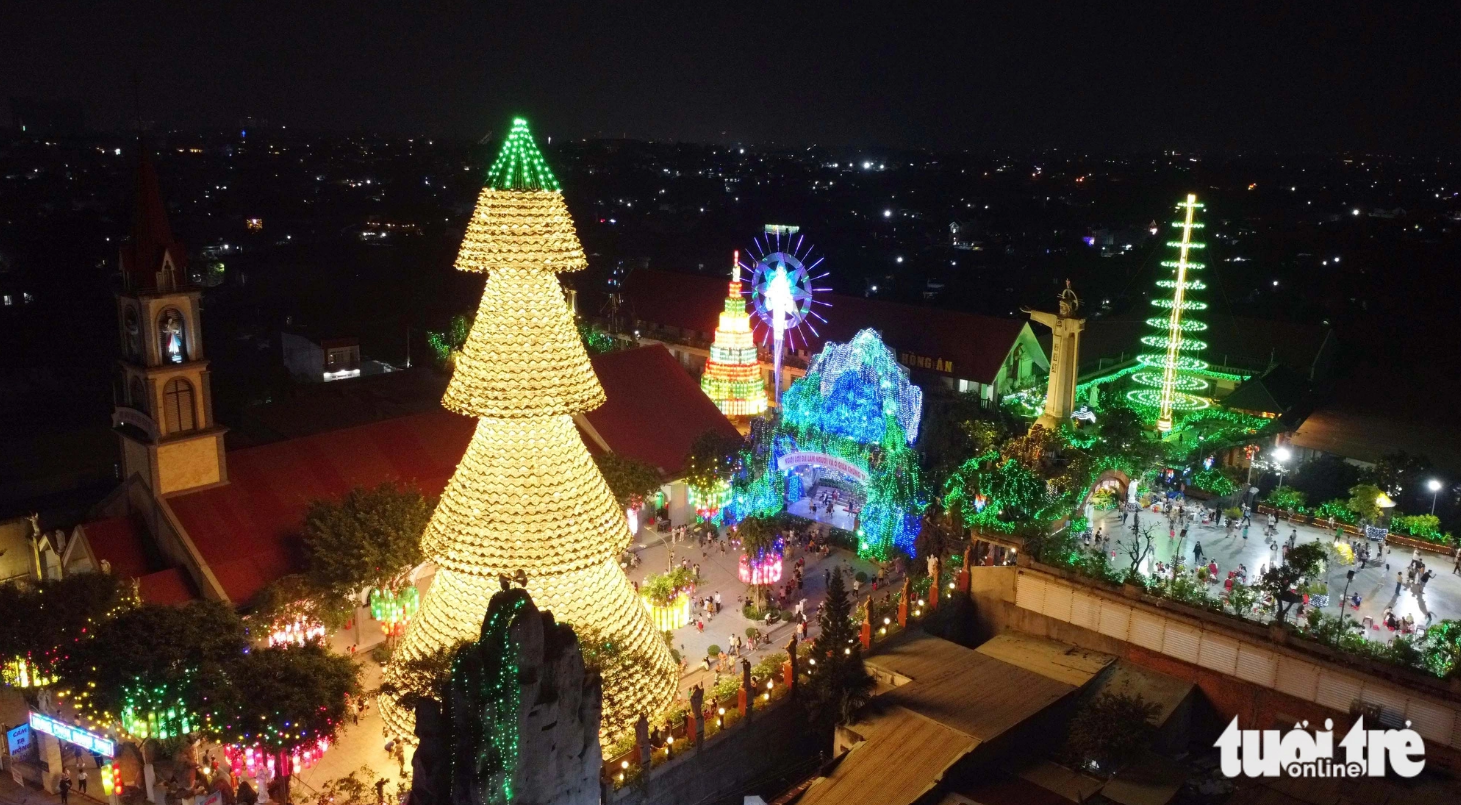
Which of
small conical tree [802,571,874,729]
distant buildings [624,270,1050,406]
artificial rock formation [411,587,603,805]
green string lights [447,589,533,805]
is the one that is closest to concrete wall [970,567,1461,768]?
small conical tree [802,571,874,729]

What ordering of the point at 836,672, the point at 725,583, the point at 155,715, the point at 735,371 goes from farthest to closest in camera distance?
1. the point at 735,371
2. the point at 725,583
3. the point at 836,672
4. the point at 155,715

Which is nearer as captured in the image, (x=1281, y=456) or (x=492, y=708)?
(x=492, y=708)

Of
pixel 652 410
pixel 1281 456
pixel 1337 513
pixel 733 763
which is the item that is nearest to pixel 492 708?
pixel 733 763

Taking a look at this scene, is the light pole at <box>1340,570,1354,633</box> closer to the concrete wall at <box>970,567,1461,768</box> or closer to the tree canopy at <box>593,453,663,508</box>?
the concrete wall at <box>970,567,1461,768</box>

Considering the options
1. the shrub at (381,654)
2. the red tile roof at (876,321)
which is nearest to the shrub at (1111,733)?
the shrub at (381,654)

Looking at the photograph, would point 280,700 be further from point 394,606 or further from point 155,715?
point 394,606

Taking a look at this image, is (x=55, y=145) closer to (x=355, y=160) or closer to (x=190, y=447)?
(x=355, y=160)
